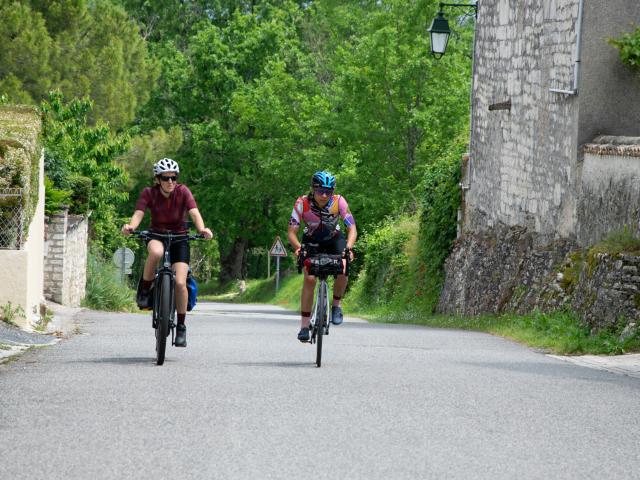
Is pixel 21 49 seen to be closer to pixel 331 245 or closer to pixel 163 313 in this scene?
pixel 331 245

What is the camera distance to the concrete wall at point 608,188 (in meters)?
17.8

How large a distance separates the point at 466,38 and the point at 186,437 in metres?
47.3

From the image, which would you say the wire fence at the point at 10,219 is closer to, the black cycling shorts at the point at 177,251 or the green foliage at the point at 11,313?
the green foliage at the point at 11,313

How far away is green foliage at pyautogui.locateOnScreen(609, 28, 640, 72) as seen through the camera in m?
20.3

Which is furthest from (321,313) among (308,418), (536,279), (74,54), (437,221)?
(74,54)

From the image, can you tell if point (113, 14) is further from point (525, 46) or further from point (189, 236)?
point (189, 236)

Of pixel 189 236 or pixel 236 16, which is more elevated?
pixel 236 16

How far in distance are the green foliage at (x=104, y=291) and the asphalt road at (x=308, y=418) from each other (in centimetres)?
1882

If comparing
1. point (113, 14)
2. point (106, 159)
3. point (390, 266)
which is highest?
point (113, 14)

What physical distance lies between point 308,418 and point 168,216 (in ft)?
Answer: 12.7

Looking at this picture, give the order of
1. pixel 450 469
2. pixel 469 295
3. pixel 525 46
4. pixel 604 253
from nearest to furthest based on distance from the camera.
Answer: pixel 450 469 < pixel 604 253 < pixel 525 46 < pixel 469 295

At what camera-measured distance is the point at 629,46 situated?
20.3 m

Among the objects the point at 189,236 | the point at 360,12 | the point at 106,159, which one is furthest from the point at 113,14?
→ the point at 189,236

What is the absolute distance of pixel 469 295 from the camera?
92.3ft
